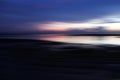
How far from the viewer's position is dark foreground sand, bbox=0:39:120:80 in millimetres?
6523

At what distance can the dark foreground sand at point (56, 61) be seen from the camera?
652 cm

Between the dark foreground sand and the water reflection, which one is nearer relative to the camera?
the dark foreground sand

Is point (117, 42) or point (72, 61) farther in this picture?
point (117, 42)

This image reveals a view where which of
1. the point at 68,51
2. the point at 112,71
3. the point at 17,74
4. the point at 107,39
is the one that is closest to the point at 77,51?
the point at 68,51

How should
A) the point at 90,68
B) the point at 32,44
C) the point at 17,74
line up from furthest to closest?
the point at 32,44
the point at 90,68
the point at 17,74

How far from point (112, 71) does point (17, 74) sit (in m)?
2.07

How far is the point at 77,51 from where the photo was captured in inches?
380

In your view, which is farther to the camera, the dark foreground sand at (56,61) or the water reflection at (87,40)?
the water reflection at (87,40)

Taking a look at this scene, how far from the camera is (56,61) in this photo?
8.34 metres

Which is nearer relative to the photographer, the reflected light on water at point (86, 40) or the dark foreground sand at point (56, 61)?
the dark foreground sand at point (56, 61)

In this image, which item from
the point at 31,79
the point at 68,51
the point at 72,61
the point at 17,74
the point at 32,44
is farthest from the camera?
the point at 32,44

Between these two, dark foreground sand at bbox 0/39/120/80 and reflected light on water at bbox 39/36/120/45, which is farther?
reflected light on water at bbox 39/36/120/45

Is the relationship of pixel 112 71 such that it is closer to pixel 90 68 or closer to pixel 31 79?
pixel 90 68

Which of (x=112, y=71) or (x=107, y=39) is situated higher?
(x=107, y=39)
